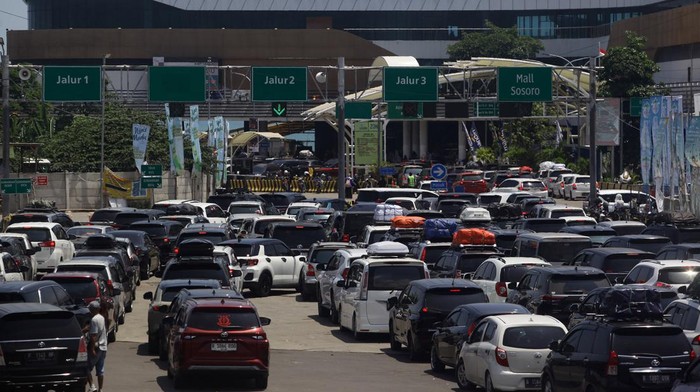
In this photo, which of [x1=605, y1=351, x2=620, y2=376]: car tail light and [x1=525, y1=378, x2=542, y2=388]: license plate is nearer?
[x1=605, y1=351, x2=620, y2=376]: car tail light

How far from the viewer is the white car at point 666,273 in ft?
80.9

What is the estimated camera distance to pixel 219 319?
19.7 m

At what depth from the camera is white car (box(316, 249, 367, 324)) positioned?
29098mm

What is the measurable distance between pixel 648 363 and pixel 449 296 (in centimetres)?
767

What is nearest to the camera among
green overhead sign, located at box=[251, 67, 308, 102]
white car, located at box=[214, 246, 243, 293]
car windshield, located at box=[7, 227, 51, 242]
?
white car, located at box=[214, 246, 243, 293]

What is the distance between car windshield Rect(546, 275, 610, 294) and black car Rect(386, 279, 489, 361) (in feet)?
4.00

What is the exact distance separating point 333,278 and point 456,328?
8610 mm

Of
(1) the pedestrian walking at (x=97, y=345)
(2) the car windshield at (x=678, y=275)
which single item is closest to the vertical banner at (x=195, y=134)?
(2) the car windshield at (x=678, y=275)

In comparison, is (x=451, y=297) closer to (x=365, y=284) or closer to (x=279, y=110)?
(x=365, y=284)

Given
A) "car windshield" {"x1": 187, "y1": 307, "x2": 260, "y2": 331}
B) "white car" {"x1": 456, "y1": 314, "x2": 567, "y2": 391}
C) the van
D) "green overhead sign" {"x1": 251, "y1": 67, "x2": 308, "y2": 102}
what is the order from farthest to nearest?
"green overhead sign" {"x1": 251, "y1": 67, "x2": 308, "y2": 102}
the van
"car windshield" {"x1": 187, "y1": 307, "x2": 260, "y2": 331}
"white car" {"x1": 456, "y1": 314, "x2": 567, "y2": 391}

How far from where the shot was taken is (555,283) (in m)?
23.8

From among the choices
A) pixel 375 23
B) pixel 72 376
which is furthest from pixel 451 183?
pixel 375 23

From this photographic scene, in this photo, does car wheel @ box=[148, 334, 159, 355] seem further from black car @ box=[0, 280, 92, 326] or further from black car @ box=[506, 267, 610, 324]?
black car @ box=[506, 267, 610, 324]

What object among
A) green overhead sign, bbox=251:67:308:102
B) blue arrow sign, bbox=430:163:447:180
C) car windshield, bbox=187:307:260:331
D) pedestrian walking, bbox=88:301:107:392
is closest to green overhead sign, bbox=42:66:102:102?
green overhead sign, bbox=251:67:308:102
